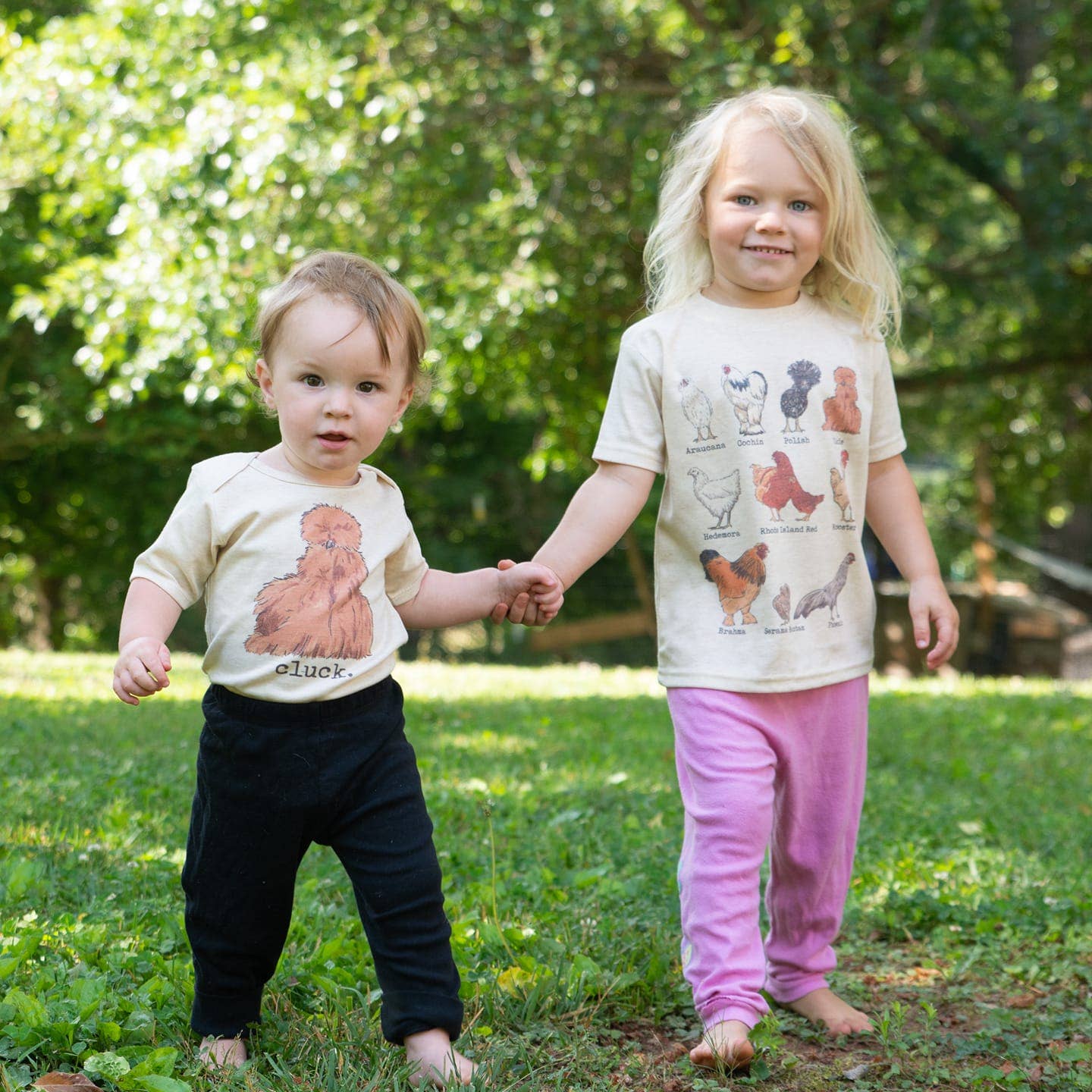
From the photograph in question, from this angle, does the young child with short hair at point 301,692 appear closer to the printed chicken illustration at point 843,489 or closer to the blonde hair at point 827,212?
the blonde hair at point 827,212

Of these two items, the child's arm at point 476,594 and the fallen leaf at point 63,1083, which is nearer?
the fallen leaf at point 63,1083

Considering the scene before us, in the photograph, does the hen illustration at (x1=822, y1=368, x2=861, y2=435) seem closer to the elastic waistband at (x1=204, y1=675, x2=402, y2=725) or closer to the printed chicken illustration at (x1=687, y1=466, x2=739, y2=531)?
the printed chicken illustration at (x1=687, y1=466, x2=739, y2=531)

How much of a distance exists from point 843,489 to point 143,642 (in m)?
1.44

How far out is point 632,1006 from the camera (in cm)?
269

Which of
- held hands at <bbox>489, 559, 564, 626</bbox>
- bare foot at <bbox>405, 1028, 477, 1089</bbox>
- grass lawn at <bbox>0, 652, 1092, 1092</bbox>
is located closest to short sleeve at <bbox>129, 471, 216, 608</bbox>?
held hands at <bbox>489, 559, 564, 626</bbox>

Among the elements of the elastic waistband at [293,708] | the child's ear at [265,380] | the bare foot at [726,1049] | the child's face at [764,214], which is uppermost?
the child's face at [764,214]

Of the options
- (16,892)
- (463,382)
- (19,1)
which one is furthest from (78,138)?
(16,892)

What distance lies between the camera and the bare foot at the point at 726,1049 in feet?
7.83

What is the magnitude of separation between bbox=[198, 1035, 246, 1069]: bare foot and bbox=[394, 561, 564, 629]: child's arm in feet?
2.63

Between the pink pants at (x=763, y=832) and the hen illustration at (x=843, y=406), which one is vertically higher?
the hen illustration at (x=843, y=406)

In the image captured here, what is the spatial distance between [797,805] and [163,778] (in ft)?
8.05

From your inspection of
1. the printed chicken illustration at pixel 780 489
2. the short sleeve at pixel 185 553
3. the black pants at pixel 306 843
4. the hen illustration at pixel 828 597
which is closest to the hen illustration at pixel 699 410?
the printed chicken illustration at pixel 780 489

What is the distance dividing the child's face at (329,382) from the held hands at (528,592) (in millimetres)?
367

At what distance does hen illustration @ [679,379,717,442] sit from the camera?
8.85ft
